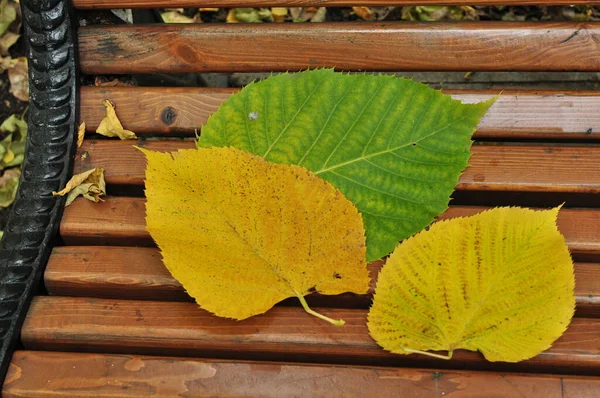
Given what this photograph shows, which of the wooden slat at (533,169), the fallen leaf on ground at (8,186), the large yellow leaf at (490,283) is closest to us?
the large yellow leaf at (490,283)

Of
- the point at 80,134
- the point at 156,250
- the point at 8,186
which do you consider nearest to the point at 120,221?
the point at 156,250

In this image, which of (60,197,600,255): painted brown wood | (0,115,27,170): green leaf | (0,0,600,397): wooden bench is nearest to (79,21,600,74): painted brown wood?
(0,0,600,397): wooden bench

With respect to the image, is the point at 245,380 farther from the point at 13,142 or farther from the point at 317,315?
the point at 13,142

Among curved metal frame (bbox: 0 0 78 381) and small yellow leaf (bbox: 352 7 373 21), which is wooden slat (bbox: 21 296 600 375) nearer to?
curved metal frame (bbox: 0 0 78 381)

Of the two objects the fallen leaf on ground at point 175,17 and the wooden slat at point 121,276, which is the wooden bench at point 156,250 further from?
the fallen leaf on ground at point 175,17

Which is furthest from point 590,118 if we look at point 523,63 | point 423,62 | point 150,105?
point 150,105

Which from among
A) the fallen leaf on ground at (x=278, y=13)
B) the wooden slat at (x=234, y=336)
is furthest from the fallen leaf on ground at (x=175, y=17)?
the wooden slat at (x=234, y=336)

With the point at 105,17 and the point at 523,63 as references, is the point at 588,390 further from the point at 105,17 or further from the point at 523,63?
the point at 105,17
